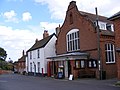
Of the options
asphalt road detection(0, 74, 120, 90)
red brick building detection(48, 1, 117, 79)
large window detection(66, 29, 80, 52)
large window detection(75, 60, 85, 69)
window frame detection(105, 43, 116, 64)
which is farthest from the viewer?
large window detection(66, 29, 80, 52)

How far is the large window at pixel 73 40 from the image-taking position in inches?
1497

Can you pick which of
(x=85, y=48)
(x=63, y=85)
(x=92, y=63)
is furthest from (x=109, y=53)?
(x=63, y=85)

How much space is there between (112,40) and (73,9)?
895 centimetres

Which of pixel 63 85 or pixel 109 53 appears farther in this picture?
pixel 109 53

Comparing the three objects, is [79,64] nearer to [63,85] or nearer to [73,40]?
[73,40]

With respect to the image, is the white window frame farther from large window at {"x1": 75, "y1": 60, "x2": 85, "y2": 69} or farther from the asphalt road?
the asphalt road

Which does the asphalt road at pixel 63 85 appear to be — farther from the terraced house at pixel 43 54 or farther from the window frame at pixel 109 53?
the terraced house at pixel 43 54

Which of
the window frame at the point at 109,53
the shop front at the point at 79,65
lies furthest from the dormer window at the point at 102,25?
the shop front at the point at 79,65

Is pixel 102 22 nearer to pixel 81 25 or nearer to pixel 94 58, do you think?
pixel 81 25

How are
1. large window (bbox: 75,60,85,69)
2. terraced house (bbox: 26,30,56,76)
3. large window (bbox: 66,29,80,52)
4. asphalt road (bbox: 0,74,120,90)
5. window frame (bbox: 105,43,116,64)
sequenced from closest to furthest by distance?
asphalt road (bbox: 0,74,120,90)
window frame (bbox: 105,43,116,64)
large window (bbox: 75,60,85,69)
large window (bbox: 66,29,80,52)
terraced house (bbox: 26,30,56,76)

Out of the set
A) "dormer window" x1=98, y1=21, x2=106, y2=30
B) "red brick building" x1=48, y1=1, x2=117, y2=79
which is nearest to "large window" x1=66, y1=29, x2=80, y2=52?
"red brick building" x1=48, y1=1, x2=117, y2=79

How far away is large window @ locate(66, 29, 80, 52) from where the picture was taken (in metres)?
38.0

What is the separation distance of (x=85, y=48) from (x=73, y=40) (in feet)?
13.1

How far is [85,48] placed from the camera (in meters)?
35.5
